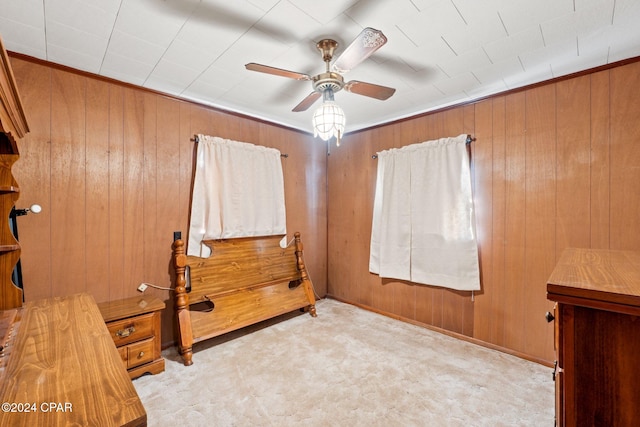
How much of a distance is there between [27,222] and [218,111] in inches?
72.2

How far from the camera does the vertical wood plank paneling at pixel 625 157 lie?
2037mm

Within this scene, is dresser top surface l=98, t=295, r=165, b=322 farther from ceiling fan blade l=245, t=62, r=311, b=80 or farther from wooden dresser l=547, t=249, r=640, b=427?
wooden dresser l=547, t=249, r=640, b=427

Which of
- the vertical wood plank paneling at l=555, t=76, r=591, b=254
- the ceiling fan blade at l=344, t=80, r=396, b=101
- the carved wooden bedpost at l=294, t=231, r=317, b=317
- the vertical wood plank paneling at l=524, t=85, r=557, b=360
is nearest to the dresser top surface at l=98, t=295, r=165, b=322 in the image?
the carved wooden bedpost at l=294, t=231, r=317, b=317

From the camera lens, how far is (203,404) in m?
1.90

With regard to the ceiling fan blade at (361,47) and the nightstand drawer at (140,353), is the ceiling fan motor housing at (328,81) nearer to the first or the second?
the ceiling fan blade at (361,47)

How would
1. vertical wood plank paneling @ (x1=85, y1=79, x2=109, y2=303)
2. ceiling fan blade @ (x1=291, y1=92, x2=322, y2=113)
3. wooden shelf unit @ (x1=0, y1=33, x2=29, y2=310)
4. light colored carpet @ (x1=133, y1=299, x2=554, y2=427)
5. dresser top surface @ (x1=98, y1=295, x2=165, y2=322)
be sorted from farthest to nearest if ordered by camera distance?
1. vertical wood plank paneling @ (x1=85, y1=79, x2=109, y2=303)
2. dresser top surface @ (x1=98, y1=295, x2=165, y2=322)
3. ceiling fan blade @ (x1=291, y1=92, x2=322, y2=113)
4. light colored carpet @ (x1=133, y1=299, x2=554, y2=427)
5. wooden shelf unit @ (x1=0, y1=33, x2=29, y2=310)

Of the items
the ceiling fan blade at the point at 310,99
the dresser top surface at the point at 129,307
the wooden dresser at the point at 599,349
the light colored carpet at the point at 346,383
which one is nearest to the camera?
the wooden dresser at the point at 599,349

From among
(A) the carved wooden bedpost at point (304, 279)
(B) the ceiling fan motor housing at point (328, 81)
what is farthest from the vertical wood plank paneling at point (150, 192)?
(B) the ceiling fan motor housing at point (328, 81)

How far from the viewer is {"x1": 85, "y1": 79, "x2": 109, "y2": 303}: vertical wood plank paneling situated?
7.64 feet

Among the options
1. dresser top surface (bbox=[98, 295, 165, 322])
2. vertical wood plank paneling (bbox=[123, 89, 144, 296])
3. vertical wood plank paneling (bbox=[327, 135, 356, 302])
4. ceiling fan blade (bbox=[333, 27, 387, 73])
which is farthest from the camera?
vertical wood plank paneling (bbox=[327, 135, 356, 302])

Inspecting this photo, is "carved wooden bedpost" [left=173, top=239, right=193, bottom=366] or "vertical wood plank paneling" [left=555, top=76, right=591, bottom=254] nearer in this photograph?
"vertical wood plank paneling" [left=555, top=76, right=591, bottom=254]

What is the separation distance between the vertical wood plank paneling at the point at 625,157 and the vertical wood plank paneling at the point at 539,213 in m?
0.34

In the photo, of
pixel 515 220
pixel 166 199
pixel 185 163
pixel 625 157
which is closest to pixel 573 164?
pixel 625 157

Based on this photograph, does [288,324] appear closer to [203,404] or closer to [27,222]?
[203,404]
